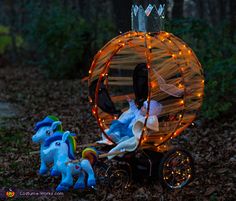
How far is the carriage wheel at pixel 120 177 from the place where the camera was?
22.2 ft

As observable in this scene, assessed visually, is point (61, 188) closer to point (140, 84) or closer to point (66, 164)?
point (66, 164)

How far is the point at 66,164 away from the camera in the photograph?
652cm

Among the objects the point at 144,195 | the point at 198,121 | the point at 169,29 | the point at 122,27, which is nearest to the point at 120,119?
the point at 144,195

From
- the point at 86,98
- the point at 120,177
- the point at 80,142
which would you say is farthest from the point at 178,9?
the point at 120,177

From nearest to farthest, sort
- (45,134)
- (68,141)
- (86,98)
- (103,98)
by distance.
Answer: (68,141)
(45,134)
(103,98)
(86,98)

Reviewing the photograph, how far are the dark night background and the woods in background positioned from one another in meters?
0.02

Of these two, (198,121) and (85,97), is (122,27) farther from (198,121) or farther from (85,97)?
(198,121)

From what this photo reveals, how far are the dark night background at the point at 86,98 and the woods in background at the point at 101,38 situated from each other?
20 mm

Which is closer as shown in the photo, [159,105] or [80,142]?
[159,105]

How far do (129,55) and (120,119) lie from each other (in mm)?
1695

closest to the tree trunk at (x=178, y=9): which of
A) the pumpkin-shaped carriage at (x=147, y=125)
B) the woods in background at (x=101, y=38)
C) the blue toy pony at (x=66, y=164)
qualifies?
the woods in background at (x=101, y=38)

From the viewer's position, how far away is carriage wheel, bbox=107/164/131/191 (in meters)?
6.76

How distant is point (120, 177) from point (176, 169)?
73 cm

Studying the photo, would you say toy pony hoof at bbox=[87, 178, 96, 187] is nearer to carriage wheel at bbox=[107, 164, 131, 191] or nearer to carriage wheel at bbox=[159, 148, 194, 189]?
carriage wheel at bbox=[107, 164, 131, 191]
